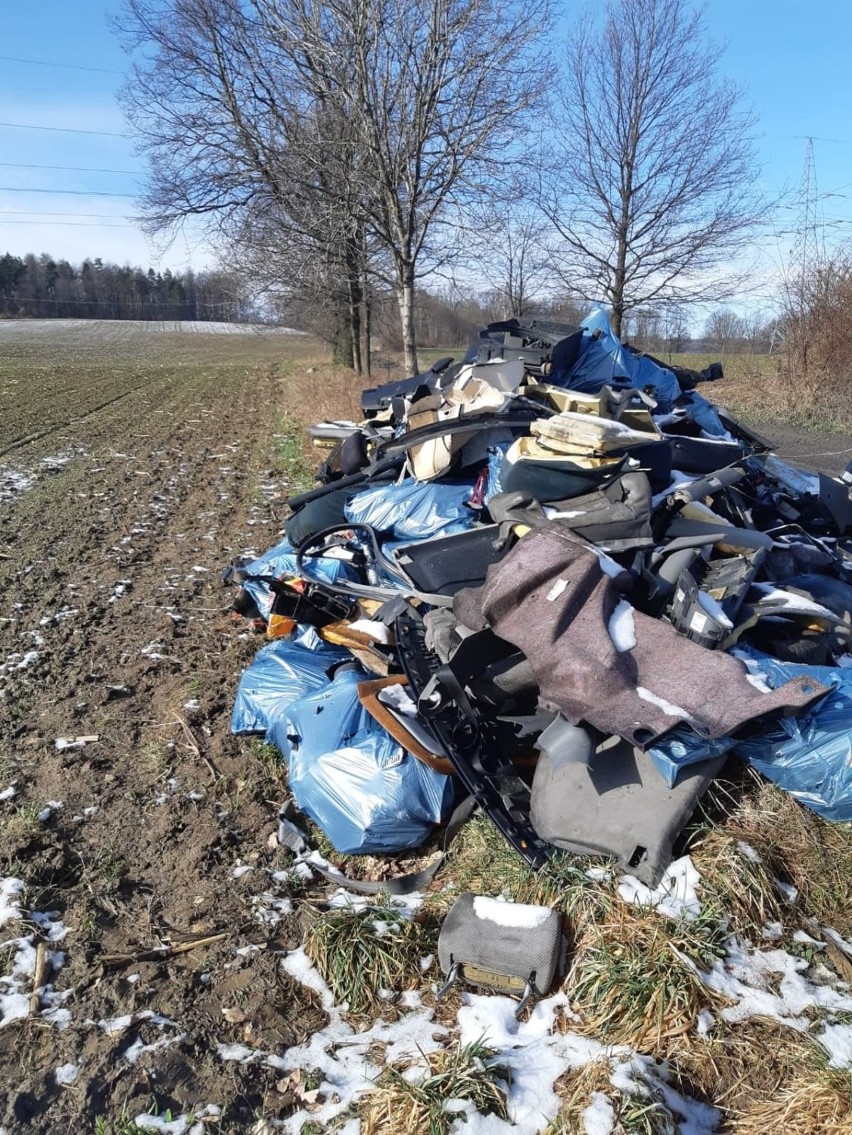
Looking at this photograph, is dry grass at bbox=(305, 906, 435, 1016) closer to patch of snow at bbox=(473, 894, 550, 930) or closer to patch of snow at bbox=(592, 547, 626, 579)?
patch of snow at bbox=(473, 894, 550, 930)

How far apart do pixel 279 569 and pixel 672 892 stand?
3.20m

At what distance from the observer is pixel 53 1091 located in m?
2.12

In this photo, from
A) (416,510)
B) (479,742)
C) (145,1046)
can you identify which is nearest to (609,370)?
(416,510)

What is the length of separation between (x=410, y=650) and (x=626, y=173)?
14886mm

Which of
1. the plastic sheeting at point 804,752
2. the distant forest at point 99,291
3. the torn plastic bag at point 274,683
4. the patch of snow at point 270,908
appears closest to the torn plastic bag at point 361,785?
the patch of snow at point 270,908

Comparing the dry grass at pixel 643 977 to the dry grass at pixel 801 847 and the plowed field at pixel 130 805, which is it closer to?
the dry grass at pixel 801 847

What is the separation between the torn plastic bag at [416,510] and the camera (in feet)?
15.3

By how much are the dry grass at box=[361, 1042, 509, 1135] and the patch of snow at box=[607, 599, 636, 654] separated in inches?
56.0

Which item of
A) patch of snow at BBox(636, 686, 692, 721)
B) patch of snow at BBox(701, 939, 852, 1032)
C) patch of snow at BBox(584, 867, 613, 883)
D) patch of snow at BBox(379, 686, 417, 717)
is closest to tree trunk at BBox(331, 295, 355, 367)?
patch of snow at BBox(379, 686, 417, 717)

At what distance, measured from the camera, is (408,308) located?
12.6 m

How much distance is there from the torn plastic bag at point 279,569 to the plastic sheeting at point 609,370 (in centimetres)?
296

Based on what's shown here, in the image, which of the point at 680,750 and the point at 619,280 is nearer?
the point at 680,750

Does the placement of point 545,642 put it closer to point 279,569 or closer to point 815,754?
point 815,754

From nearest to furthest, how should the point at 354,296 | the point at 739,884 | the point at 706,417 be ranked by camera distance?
the point at 739,884 → the point at 706,417 → the point at 354,296
